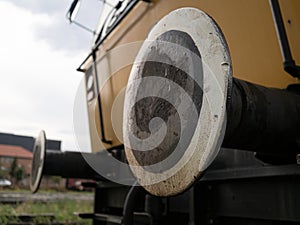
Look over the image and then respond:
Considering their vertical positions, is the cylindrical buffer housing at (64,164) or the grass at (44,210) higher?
the cylindrical buffer housing at (64,164)

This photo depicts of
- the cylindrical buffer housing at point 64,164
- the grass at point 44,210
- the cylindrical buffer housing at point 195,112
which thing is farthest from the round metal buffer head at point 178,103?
the grass at point 44,210

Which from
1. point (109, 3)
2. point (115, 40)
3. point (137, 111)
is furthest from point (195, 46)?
point (109, 3)

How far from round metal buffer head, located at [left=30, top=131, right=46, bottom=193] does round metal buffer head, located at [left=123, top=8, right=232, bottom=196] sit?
1428mm

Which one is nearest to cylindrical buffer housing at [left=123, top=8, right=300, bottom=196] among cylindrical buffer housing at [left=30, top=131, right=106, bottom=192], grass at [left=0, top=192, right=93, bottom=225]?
cylindrical buffer housing at [left=30, top=131, right=106, bottom=192]

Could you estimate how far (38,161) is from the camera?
2.59 meters

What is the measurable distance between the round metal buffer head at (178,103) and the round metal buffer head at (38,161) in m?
1.43

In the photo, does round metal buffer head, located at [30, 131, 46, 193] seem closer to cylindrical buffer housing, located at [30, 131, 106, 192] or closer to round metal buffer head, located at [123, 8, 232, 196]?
cylindrical buffer housing, located at [30, 131, 106, 192]

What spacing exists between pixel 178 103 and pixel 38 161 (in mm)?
1914

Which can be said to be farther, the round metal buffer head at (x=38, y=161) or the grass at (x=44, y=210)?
the grass at (x=44, y=210)

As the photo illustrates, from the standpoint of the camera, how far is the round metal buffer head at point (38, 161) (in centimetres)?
247

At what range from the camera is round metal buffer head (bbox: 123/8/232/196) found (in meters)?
0.84

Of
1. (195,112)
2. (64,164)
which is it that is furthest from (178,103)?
(64,164)

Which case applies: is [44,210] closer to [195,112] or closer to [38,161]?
[38,161]

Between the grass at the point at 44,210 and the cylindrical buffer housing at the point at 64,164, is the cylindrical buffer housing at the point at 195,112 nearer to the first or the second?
the cylindrical buffer housing at the point at 64,164
